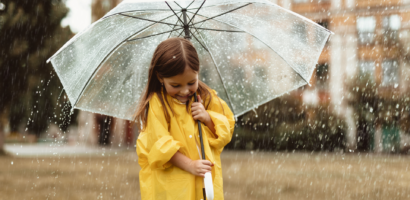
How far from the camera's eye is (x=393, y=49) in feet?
61.6

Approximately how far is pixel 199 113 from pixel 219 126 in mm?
138

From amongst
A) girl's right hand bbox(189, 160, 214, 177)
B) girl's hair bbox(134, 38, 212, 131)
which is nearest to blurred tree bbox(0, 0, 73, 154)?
girl's hair bbox(134, 38, 212, 131)

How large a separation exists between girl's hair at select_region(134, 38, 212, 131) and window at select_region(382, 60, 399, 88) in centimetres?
2133

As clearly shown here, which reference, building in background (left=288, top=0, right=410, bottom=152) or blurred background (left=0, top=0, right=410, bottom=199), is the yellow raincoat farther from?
building in background (left=288, top=0, right=410, bottom=152)

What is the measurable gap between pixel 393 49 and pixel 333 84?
494 cm

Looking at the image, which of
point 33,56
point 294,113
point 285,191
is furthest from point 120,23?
point 294,113

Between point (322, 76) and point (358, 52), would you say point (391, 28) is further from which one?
point (322, 76)

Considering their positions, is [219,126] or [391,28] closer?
[219,126]

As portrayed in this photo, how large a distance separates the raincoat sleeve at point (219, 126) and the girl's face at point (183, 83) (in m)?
0.21

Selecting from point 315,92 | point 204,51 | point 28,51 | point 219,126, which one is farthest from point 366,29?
point 219,126

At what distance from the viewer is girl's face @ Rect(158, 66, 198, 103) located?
2225mm

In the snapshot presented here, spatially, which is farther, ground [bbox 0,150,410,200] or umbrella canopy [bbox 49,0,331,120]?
ground [bbox 0,150,410,200]

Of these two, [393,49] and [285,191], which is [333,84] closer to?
[393,49]

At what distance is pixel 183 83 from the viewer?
7.36 feet
